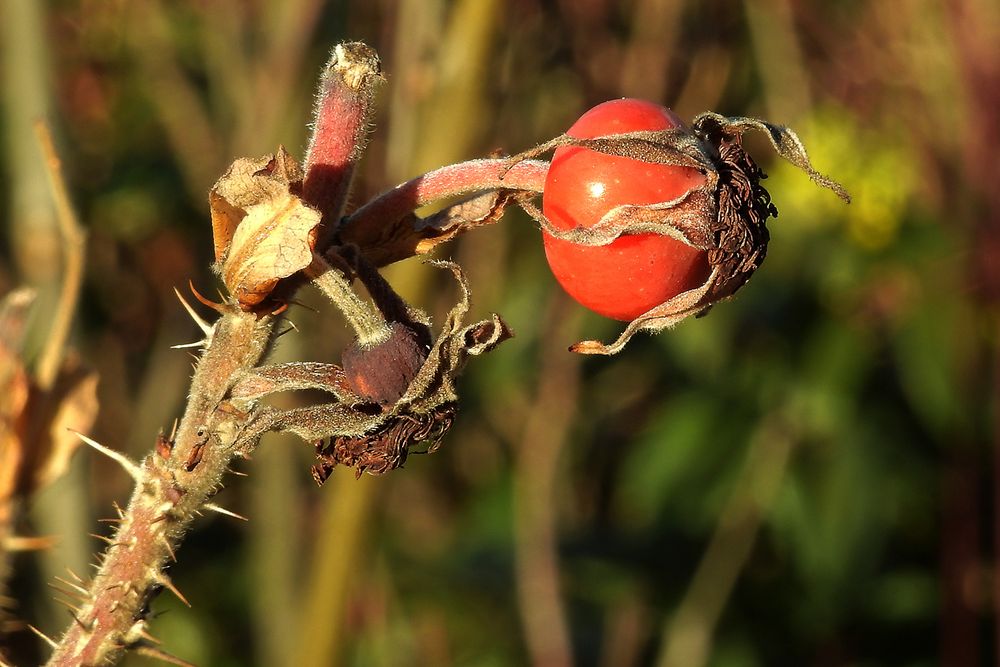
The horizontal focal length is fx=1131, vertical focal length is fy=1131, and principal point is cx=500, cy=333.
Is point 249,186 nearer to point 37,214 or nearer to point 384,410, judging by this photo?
point 384,410

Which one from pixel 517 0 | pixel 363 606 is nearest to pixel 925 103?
pixel 517 0

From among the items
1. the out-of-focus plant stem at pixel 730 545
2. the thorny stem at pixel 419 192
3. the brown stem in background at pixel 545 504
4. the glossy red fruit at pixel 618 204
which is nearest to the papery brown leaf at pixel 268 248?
the thorny stem at pixel 419 192

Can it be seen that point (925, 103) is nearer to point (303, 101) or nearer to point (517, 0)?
point (517, 0)

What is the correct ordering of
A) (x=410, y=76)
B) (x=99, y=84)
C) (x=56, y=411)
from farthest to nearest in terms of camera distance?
(x=99, y=84) → (x=410, y=76) → (x=56, y=411)

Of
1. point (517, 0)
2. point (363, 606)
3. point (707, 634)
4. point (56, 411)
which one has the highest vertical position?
point (56, 411)

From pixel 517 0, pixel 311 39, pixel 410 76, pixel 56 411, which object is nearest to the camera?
pixel 56 411
